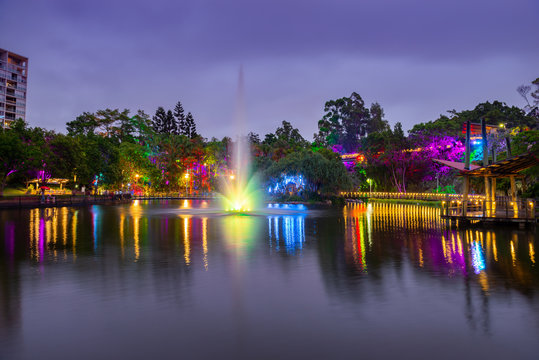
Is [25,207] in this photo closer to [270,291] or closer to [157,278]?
[157,278]

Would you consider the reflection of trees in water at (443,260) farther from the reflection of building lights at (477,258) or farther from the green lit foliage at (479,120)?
the green lit foliage at (479,120)

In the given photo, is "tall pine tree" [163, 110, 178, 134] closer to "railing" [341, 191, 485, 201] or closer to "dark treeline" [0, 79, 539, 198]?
"dark treeline" [0, 79, 539, 198]

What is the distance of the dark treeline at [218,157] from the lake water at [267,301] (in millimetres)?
25371

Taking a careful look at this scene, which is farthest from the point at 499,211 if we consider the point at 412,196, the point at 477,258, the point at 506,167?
the point at 412,196

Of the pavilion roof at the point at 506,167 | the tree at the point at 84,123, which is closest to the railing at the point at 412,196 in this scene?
the pavilion roof at the point at 506,167

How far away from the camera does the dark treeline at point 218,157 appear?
53875 mm

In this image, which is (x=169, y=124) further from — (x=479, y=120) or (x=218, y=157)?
(x=479, y=120)

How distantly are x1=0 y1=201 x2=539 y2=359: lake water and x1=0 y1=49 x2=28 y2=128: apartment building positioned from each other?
13316cm

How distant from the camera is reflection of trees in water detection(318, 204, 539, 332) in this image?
10125 mm

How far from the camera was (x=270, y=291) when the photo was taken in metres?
10.1

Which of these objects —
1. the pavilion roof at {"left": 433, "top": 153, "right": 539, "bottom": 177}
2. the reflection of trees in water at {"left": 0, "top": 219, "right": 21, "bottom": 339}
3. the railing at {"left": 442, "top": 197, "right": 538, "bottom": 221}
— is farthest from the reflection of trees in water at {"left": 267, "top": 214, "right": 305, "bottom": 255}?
the pavilion roof at {"left": 433, "top": 153, "right": 539, "bottom": 177}

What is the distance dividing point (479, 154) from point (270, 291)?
52.7 metres

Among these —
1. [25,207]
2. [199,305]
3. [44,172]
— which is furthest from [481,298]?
[44,172]

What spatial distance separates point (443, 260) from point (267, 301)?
7923mm
